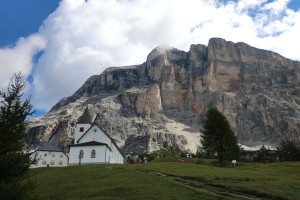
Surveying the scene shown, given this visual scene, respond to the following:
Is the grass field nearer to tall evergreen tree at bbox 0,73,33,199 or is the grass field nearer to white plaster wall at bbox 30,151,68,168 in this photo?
tall evergreen tree at bbox 0,73,33,199

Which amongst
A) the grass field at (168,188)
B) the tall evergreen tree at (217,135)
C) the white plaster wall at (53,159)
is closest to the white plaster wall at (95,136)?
the tall evergreen tree at (217,135)

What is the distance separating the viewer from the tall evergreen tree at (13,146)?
1596 centimetres

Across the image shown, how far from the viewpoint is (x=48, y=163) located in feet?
304

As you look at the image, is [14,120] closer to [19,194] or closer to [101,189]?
[19,194]

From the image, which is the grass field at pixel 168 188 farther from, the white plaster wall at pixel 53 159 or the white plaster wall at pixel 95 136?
the white plaster wall at pixel 53 159

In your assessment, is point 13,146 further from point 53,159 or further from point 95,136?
point 53,159

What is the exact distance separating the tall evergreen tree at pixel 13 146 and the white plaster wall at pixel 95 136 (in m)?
49.9

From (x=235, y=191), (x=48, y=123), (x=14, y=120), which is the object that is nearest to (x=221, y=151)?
(x=235, y=191)

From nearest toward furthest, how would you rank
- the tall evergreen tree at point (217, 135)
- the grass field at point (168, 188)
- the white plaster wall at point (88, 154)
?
the grass field at point (168, 188), the tall evergreen tree at point (217, 135), the white plaster wall at point (88, 154)

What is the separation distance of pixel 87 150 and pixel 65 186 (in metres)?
38.4

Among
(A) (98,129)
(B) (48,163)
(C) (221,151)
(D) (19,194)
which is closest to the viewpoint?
(D) (19,194)

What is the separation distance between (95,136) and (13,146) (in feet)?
173

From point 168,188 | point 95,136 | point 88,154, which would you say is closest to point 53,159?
point 95,136

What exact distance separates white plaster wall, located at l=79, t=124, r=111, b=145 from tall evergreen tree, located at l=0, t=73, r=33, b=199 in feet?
164
